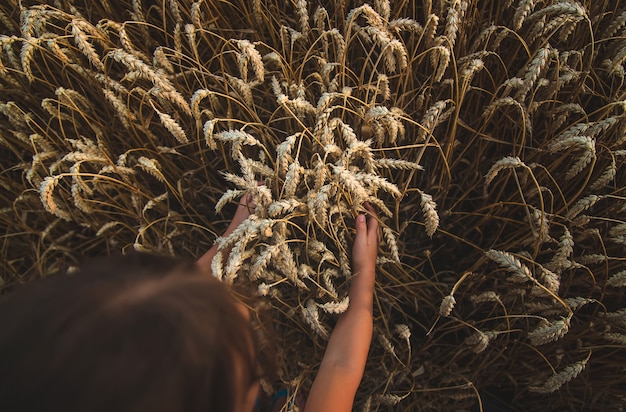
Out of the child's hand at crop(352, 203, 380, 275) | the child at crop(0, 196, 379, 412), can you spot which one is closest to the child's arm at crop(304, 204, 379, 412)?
the child's hand at crop(352, 203, 380, 275)

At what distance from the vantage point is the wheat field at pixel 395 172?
939 millimetres

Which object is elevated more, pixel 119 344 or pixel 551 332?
pixel 119 344

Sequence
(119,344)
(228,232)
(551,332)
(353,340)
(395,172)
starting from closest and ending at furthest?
(119,344) < (551,332) < (353,340) < (228,232) < (395,172)

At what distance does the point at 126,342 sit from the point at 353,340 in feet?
1.77

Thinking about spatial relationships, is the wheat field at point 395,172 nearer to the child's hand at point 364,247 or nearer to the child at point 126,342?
the child's hand at point 364,247

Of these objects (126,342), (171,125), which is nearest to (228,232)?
(171,125)

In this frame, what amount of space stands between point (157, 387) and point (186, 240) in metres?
0.72

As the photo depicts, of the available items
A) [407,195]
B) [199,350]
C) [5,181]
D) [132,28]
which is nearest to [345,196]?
[407,195]

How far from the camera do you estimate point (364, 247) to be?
1.04 meters

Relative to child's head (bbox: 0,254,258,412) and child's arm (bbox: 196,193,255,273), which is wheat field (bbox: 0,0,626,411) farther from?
child's head (bbox: 0,254,258,412)

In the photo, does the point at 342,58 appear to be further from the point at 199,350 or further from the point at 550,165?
the point at 199,350

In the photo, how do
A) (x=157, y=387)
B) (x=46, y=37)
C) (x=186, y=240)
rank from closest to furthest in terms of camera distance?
(x=157, y=387), (x=46, y=37), (x=186, y=240)

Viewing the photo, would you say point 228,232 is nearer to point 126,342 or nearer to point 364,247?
point 364,247

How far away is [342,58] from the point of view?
1012mm
